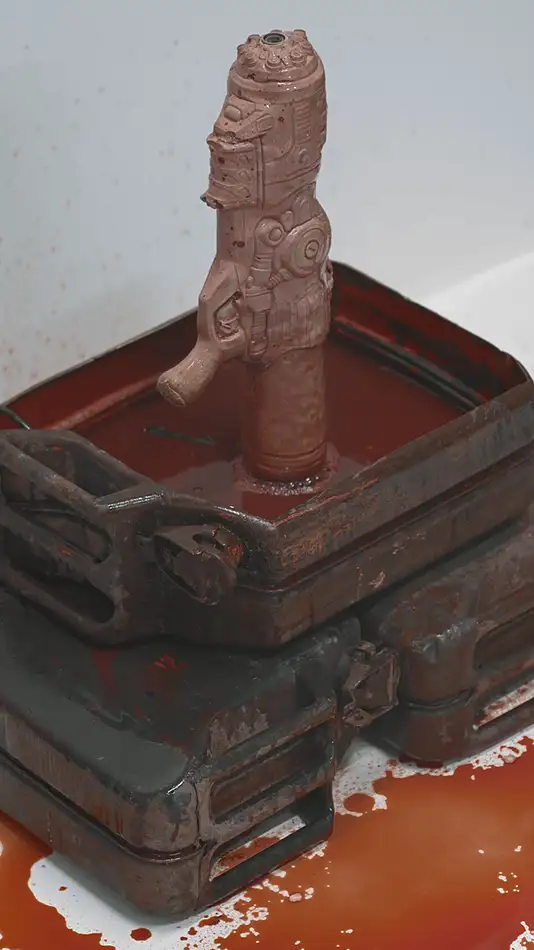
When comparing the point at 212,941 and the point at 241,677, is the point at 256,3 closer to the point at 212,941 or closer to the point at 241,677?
the point at 241,677

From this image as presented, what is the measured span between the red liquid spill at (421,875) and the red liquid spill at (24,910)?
0.38ft

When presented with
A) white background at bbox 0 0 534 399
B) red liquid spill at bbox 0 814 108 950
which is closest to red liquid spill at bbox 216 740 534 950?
red liquid spill at bbox 0 814 108 950

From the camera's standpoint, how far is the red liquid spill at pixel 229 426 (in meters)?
1.81

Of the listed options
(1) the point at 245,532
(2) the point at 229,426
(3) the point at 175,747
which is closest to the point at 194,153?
(2) the point at 229,426

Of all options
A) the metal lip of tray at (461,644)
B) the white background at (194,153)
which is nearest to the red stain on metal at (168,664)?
the metal lip of tray at (461,644)

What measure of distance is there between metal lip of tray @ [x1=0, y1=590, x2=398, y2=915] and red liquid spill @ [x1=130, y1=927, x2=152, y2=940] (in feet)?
0.07

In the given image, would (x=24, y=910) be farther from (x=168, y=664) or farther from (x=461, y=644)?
(x=461, y=644)

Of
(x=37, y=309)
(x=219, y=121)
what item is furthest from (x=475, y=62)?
(x=219, y=121)

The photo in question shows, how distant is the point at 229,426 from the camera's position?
73.6 inches

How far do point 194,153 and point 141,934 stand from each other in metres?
0.83

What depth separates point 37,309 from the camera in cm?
206

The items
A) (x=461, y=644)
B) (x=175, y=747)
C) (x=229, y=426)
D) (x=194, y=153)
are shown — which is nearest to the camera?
(x=175, y=747)

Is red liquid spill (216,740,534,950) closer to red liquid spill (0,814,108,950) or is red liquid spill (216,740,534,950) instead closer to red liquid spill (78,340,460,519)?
red liquid spill (0,814,108,950)

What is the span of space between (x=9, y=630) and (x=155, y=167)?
23.1 inches
